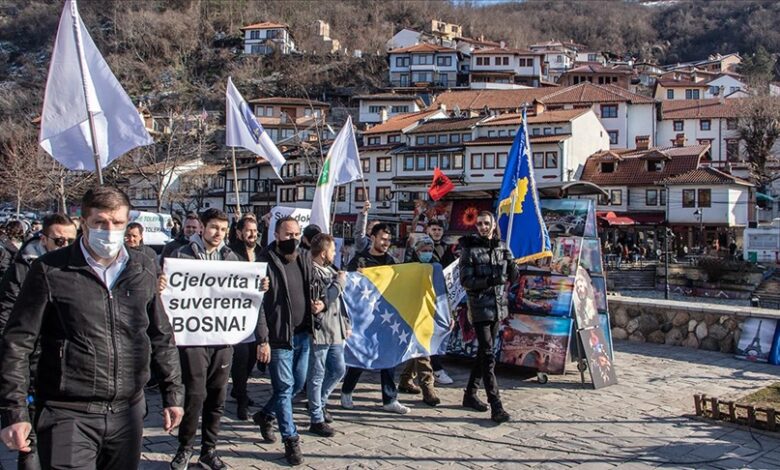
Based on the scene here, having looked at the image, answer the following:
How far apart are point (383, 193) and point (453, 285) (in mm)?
49853

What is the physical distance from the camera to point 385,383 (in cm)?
721

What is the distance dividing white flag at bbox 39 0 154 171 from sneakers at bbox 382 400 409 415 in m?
4.24

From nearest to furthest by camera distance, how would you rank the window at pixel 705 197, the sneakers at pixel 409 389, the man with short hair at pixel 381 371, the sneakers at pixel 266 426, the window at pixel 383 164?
the sneakers at pixel 266 426, the man with short hair at pixel 381 371, the sneakers at pixel 409 389, the window at pixel 705 197, the window at pixel 383 164

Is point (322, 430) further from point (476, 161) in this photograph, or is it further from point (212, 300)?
point (476, 161)

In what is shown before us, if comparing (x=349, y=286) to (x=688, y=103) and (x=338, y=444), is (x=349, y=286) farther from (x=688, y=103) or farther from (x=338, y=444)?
(x=688, y=103)

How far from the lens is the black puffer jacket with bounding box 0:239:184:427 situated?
3.04 meters

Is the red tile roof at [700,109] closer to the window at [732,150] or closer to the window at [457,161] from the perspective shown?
the window at [732,150]

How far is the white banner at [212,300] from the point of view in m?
5.18

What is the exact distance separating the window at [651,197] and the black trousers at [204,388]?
48.8m

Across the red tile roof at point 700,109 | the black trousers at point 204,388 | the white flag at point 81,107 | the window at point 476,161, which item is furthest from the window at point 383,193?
the black trousers at point 204,388

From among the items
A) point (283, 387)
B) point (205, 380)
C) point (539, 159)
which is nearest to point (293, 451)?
point (283, 387)

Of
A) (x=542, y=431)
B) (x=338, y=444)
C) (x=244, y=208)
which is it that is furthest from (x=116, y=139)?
(x=244, y=208)

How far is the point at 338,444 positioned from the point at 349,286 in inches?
83.5

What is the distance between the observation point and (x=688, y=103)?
2719 inches
